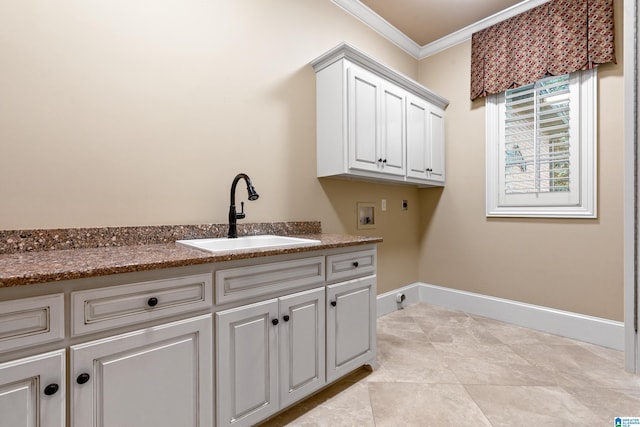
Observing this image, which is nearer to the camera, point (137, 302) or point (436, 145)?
point (137, 302)

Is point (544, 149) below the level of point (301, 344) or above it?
above

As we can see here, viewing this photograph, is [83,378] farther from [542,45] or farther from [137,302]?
[542,45]

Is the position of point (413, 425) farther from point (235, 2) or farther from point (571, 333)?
point (235, 2)

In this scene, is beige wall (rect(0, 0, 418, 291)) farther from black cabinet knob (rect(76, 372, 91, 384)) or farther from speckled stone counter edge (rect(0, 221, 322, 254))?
black cabinet knob (rect(76, 372, 91, 384))

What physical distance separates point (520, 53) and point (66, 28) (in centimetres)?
314

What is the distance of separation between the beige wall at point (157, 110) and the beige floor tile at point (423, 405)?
122 cm

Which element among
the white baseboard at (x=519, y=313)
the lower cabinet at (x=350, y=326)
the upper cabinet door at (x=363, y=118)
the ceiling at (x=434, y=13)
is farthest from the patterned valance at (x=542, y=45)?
the lower cabinet at (x=350, y=326)

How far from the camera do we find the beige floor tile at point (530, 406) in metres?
1.45

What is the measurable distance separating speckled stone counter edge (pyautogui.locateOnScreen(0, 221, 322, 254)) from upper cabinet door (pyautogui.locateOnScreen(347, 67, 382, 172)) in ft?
2.88

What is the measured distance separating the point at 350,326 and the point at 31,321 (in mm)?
1369

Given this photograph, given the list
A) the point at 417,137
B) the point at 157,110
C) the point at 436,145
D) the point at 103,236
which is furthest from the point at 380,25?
the point at 103,236

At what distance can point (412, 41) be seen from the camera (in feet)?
10.4

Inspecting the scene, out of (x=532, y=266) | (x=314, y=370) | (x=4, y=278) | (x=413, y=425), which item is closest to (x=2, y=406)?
(x=4, y=278)

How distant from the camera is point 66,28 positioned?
1.35m
